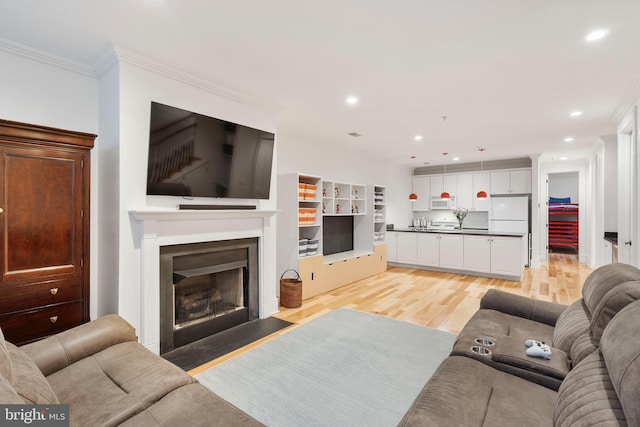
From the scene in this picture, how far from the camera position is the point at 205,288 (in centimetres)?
341

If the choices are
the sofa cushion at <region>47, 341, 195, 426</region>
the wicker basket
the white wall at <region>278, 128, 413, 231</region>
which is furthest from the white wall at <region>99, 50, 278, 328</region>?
the white wall at <region>278, 128, 413, 231</region>

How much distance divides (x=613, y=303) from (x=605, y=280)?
1.46ft

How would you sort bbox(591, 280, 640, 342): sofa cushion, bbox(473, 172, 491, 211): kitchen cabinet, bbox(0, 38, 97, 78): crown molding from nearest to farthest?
bbox(591, 280, 640, 342): sofa cushion
bbox(0, 38, 97, 78): crown molding
bbox(473, 172, 491, 211): kitchen cabinet

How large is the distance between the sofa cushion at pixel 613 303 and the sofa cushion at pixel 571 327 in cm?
16

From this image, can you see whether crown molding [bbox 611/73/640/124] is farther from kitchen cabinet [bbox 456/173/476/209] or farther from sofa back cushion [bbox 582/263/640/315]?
kitchen cabinet [bbox 456/173/476/209]

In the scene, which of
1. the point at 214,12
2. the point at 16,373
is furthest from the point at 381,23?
the point at 16,373

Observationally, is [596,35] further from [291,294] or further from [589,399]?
[291,294]

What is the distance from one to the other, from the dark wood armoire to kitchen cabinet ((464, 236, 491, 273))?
6154mm

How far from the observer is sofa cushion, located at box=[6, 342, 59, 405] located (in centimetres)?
114

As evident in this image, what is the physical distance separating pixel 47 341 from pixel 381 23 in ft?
9.46

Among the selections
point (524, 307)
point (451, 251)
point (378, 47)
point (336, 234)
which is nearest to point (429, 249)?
point (451, 251)

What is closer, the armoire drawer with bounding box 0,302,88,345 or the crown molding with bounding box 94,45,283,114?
the armoire drawer with bounding box 0,302,88,345

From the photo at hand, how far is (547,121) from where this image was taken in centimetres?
447

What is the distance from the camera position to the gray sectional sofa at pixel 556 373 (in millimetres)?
1047
